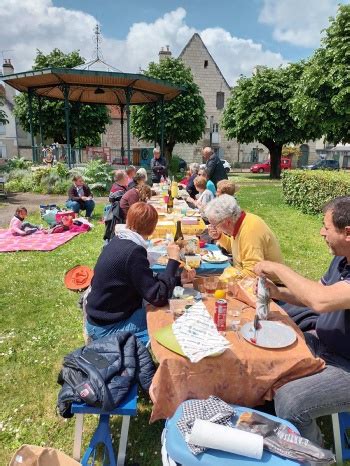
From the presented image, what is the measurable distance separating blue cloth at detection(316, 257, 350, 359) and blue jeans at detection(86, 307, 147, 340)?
146cm

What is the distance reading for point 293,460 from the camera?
1867mm

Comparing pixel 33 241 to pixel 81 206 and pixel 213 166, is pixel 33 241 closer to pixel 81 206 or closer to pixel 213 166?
pixel 81 206

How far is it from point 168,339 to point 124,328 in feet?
2.93

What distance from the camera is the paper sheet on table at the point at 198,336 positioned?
2.20 m

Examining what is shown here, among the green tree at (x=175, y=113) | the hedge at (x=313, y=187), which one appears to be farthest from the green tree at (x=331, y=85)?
the green tree at (x=175, y=113)

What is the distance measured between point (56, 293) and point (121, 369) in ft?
12.0

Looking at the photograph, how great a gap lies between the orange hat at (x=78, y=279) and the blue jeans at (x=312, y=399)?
424 centimetres

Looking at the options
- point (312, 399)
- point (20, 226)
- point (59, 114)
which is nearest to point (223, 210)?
point (312, 399)

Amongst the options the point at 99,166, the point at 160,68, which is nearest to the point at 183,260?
the point at 99,166

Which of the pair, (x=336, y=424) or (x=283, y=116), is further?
(x=283, y=116)

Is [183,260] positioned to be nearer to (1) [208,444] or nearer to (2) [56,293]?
(1) [208,444]

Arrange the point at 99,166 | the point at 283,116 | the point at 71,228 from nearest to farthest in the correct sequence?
the point at 71,228 < the point at 99,166 < the point at 283,116

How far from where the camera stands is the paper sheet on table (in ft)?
7.22

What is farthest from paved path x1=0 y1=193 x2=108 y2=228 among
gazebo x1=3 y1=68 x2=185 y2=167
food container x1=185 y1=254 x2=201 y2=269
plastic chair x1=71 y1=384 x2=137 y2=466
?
plastic chair x1=71 y1=384 x2=137 y2=466
